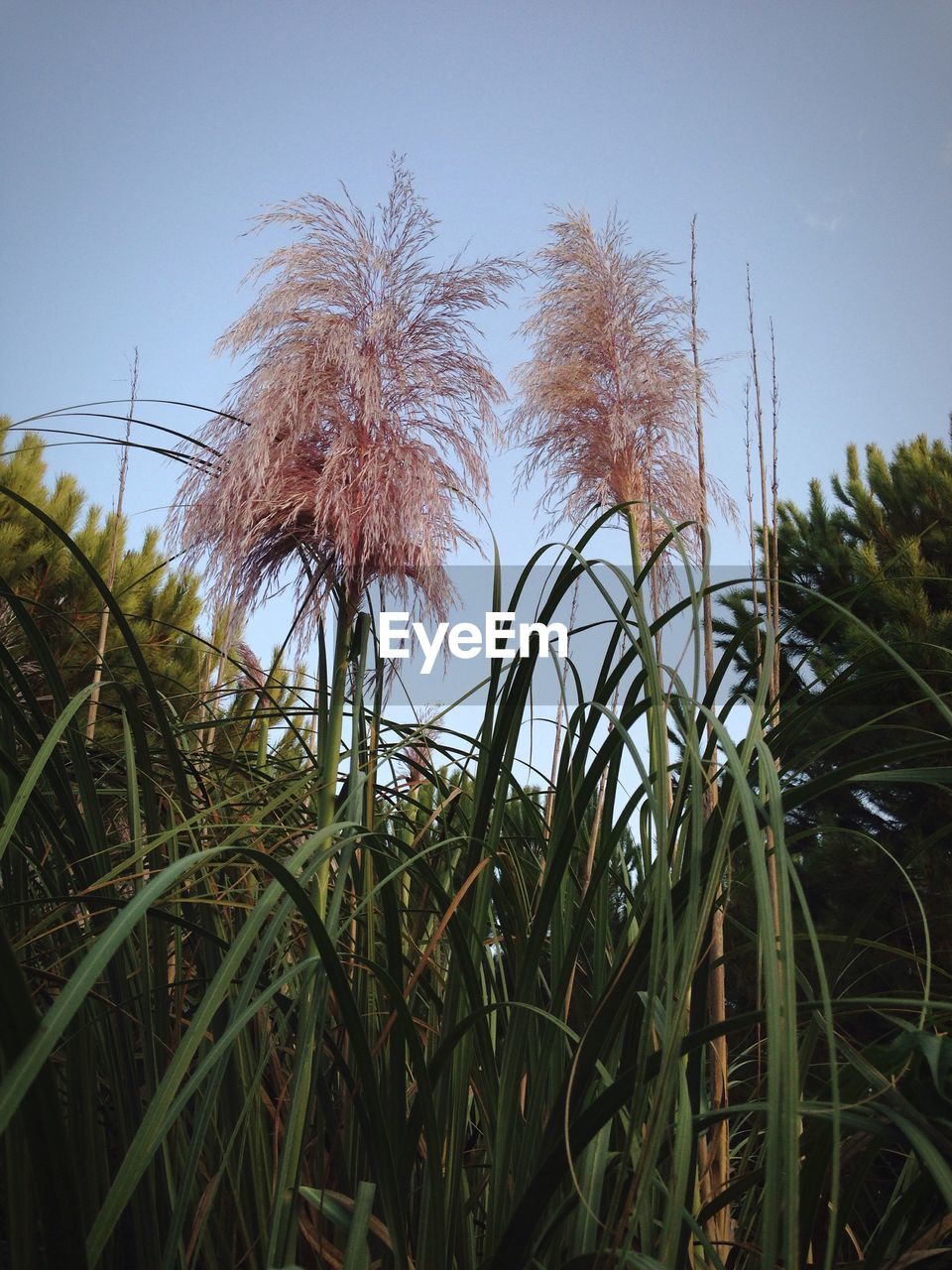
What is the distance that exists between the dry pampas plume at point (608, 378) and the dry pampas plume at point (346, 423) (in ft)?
1.15

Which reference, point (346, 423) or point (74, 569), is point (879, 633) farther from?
point (74, 569)

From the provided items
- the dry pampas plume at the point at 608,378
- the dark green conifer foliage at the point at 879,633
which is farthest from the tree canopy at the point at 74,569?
the dark green conifer foliage at the point at 879,633

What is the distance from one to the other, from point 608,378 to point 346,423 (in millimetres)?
754

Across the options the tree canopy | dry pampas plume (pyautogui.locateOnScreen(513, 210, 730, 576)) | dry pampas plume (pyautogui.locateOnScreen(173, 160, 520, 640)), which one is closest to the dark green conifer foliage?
dry pampas plume (pyautogui.locateOnScreen(513, 210, 730, 576))

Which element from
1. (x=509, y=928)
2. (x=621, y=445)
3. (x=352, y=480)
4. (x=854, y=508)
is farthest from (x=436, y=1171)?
(x=854, y=508)

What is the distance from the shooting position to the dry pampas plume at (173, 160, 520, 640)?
4.40 ft

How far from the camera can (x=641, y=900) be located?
2.25ft

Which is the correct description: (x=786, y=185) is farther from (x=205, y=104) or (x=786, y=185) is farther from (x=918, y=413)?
(x=205, y=104)

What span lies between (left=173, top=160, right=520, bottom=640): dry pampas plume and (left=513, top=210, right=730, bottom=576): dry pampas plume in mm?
350

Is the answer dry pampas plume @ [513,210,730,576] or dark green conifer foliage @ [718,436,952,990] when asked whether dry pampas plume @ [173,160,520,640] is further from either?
dark green conifer foliage @ [718,436,952,990]

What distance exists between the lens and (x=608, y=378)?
6.36ft

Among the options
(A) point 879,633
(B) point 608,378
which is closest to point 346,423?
(B) point 608,378

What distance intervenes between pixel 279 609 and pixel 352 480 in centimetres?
26

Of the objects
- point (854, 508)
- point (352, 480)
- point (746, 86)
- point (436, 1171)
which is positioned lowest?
point (436, 1171)
